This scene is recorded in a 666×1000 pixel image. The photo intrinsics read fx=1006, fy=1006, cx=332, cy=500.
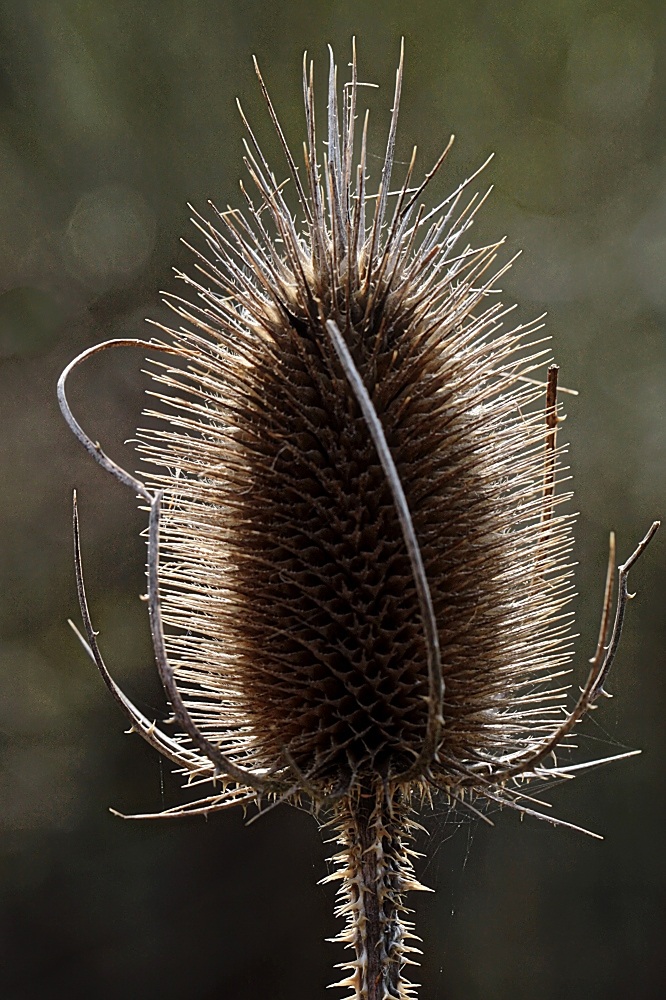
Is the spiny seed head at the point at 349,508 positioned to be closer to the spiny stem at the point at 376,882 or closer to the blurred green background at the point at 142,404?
the spiny stem at the point at 376,882

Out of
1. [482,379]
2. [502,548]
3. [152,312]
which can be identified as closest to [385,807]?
[502,548]

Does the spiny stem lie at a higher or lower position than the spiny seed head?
lower

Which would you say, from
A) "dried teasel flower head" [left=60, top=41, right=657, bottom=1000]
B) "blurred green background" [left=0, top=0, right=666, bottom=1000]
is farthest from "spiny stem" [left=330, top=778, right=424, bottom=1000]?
"blurred green background" [left=0, top=0, right=666, bottom=1000]

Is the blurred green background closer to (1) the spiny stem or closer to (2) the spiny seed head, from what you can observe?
(1) the spiny stem

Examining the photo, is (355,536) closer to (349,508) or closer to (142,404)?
(349,508)

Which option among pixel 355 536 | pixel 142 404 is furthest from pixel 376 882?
pixel 142 404

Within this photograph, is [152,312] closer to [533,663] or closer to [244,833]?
[244,833]
